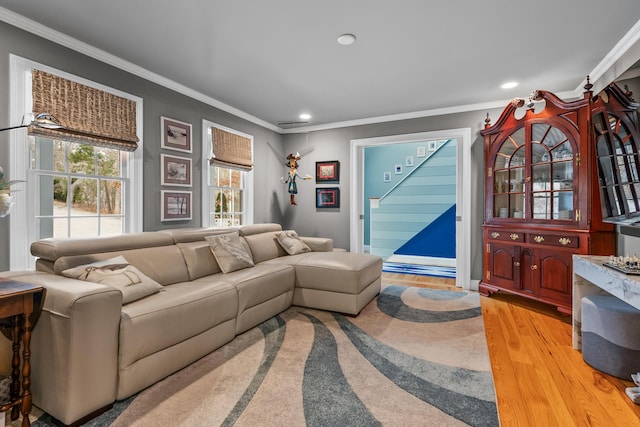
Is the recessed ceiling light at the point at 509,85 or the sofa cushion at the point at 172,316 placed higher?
the recessed ceiling light at the point at 509,85

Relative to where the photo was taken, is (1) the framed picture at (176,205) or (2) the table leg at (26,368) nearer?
(2) the table leg at (26,368)

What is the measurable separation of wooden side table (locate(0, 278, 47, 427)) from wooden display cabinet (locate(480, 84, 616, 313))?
3946mm

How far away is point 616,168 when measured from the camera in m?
2.77

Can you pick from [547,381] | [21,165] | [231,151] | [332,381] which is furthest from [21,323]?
[231,151]

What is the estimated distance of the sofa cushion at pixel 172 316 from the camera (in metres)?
1.74

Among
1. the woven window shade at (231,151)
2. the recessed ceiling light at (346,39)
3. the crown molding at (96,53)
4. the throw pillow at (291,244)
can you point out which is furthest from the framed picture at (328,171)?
the recessed ceiling light at (346,39)

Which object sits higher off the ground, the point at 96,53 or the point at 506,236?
the point at 96,53

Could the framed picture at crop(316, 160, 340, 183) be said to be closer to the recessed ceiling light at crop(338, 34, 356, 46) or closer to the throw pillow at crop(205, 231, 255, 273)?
the throw pillow at crop(205, 231, 255, 273)

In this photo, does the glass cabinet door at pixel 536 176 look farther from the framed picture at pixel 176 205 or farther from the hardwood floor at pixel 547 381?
the framed picture at pixel 176 205

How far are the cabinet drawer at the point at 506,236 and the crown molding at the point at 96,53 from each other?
3.69 meters

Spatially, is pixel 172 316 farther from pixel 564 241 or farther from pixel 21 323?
pixel 564 241

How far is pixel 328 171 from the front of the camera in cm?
513

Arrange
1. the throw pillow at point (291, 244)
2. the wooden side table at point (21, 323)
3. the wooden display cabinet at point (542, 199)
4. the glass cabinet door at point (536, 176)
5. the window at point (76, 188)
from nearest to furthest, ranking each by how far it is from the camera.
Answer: the wooden side table at point (21, 323) → the window at point (76, 188) → the wooden display cabinet at point (542, 199) → the glass cabinet door at point (536, 176) → the throw pillow at point (291, 244)

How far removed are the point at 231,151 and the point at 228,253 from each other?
172 centimetres
